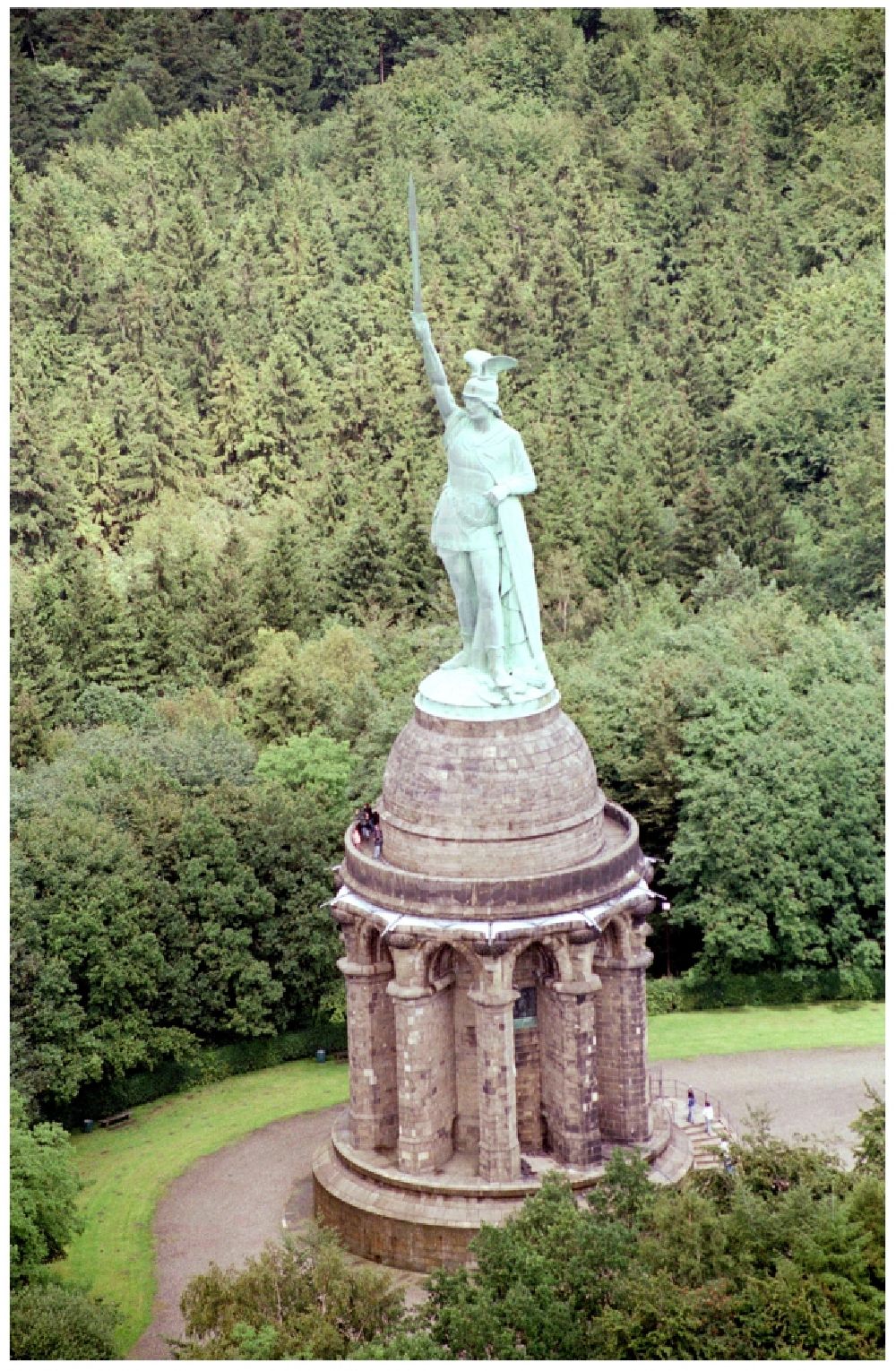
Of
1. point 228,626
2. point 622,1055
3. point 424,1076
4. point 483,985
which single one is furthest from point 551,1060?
point 228,626

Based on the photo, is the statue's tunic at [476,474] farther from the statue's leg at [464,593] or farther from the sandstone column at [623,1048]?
the sandstone column at [623,1048]

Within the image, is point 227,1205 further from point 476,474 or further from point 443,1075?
point 476,474

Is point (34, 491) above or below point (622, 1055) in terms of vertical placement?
above

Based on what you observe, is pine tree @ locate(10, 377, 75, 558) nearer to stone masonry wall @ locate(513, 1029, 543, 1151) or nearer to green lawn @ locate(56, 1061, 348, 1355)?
green lawn @ locate(56, 1061, 348, 1355)

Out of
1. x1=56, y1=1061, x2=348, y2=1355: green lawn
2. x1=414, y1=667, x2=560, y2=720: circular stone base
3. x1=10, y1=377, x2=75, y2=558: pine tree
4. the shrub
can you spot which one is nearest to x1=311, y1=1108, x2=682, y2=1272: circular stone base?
x1=56, y1=1061, x2=348, y2=1355: green lawn

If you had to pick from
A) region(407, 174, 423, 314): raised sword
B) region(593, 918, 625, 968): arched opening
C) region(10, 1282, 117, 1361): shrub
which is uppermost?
region(407, 174, 423, 314): raised sword

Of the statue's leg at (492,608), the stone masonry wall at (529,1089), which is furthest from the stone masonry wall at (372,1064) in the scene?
the statue's leg at (492,608)

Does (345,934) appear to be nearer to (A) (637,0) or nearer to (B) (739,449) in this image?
(A) (637,0)
